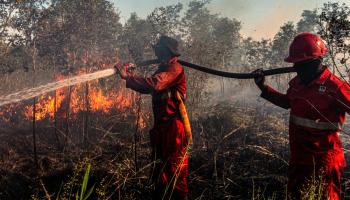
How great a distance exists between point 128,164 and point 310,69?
3.15 meters

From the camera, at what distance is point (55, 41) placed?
35.4ft

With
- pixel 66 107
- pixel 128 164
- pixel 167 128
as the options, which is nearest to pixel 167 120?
pixel 167 128

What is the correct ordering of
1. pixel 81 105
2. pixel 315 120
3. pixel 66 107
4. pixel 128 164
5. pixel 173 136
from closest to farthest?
pixel 315 120, pixel 173 136, pixel 128 164, pixel 66 107, pixel 81 105

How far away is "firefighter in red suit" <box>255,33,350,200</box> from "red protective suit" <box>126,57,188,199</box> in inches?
53.9

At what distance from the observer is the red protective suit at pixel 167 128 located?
4.07 metres

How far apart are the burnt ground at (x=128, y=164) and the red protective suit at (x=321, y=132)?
0.45 m

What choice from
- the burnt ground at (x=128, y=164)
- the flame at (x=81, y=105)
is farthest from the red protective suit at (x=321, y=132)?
the flame at (x=81, y=105)

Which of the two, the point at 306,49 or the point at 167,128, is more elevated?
the point at 306,49

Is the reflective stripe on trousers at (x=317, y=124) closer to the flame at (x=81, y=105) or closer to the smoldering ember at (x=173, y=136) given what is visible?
the smoldering ember at (x=173, y=136)

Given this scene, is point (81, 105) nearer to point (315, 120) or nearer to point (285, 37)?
point (315, 120)

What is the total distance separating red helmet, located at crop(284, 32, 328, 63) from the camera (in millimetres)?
3221

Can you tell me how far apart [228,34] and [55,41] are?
20864 mm

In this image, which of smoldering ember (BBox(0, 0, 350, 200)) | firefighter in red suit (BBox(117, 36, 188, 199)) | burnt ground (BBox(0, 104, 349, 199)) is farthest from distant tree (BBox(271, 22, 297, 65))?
firefighter in red suit (BBox(117, 36, 188, 199))

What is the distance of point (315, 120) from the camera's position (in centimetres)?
311
